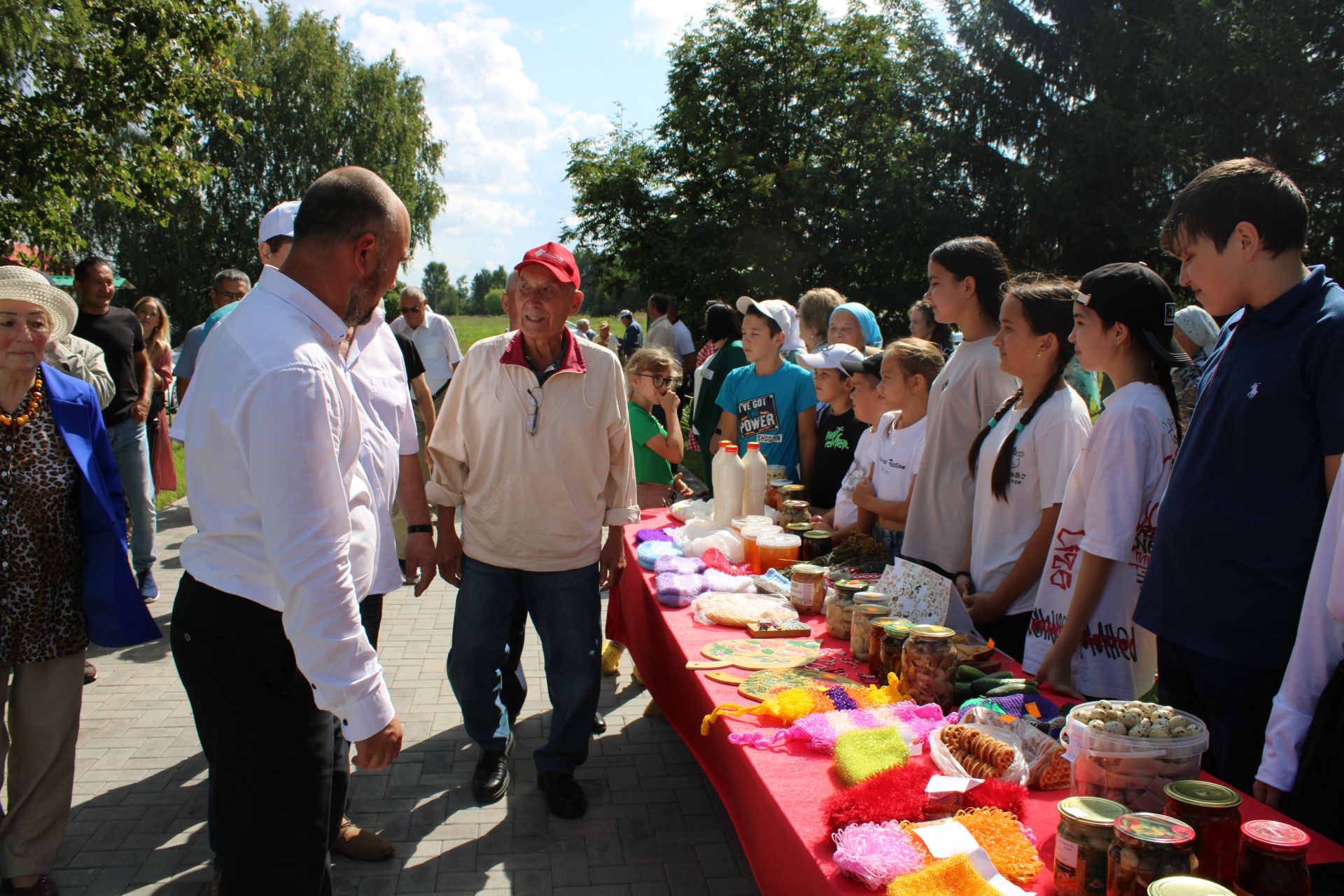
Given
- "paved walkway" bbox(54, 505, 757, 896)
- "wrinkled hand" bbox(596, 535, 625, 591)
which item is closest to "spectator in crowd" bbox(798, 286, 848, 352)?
"paved walkway" bbox(54, 505, 757, 896)

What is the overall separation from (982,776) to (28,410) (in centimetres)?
289

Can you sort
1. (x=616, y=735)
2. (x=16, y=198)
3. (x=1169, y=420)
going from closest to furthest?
(x=1169, y=420), (x=616, y=735), (x=16, y=198)

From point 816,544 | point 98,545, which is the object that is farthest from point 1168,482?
point 98,545

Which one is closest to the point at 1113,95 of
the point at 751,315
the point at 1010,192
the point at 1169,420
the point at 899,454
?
the point at 1010,192

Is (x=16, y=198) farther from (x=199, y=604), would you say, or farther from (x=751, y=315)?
(x=199, y=604)

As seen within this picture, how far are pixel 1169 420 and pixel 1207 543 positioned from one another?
1.45ft

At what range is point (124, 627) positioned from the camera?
9.09 ft

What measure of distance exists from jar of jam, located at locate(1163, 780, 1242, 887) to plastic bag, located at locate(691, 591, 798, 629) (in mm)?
1616

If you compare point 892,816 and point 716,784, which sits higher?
point 892,816

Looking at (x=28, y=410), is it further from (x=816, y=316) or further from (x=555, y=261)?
(x=816, y=316)

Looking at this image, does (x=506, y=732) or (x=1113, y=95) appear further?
(x=1113, y=95)

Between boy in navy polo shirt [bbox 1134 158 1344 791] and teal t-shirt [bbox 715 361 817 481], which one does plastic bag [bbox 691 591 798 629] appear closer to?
boy in navy polo shirt [bbox 1134 158 1344 791]

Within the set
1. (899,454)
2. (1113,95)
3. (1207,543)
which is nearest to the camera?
(1207,543)

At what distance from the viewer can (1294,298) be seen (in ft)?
6.01
